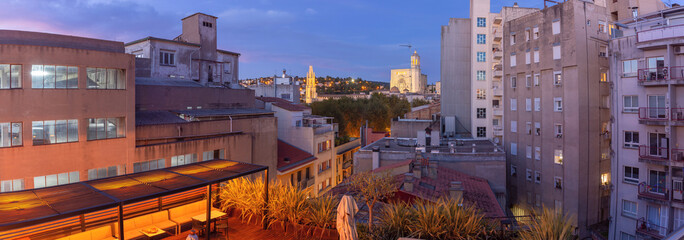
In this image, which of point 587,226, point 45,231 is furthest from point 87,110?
point 587,226

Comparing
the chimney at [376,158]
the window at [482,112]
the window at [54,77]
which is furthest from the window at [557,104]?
the window at [54,77]

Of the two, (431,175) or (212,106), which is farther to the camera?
(212,106)

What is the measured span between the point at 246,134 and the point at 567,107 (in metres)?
25.4

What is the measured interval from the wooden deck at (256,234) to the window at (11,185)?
11.7m

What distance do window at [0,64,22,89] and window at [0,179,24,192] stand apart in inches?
166

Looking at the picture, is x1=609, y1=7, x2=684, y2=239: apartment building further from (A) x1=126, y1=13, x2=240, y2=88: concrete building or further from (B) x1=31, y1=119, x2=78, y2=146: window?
(A) x1=126, y1=13, x2=240, y2=88: concrete building

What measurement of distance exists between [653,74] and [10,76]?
3440cm

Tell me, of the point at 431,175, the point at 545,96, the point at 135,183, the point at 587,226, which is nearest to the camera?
the point at 135,183

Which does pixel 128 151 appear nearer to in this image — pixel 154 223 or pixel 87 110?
pixel 87 110

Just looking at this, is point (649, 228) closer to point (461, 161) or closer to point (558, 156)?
point (558, 156)

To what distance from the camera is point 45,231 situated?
8859mm

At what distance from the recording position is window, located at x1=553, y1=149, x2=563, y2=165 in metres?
31.2

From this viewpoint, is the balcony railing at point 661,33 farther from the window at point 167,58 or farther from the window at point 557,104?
the window at point 167,58

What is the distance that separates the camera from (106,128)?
1986cm
